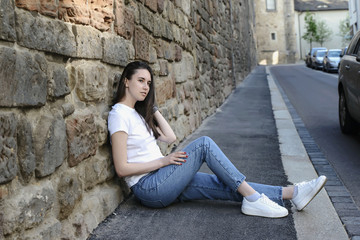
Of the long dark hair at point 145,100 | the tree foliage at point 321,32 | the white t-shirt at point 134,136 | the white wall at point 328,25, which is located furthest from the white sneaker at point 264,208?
the white wall at point 328,25

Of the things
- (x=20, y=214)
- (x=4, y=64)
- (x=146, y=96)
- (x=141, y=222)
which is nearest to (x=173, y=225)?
(x=141, y=222)

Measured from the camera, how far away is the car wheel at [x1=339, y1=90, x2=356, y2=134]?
700cm

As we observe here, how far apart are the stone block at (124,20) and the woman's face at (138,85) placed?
0.40m

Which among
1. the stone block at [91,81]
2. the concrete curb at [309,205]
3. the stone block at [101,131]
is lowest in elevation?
the concrete curb at [309,205]

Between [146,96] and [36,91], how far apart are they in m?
1.39

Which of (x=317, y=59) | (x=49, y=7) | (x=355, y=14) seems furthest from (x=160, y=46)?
(x=355, y=14)

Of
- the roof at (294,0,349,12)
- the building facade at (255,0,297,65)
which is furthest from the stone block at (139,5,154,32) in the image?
the roof at (294,0,349,12)

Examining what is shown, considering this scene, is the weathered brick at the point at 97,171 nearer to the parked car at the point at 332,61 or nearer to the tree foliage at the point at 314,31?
the parked car at the point at 332,61

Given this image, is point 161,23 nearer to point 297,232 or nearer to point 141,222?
point 141,222

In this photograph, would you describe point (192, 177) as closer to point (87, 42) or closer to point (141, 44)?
point (87, 42)

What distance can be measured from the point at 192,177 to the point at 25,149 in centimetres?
145

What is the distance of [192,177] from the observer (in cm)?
339

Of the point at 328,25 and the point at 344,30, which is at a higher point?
the point at 328,25

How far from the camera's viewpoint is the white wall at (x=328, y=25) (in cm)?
6619
